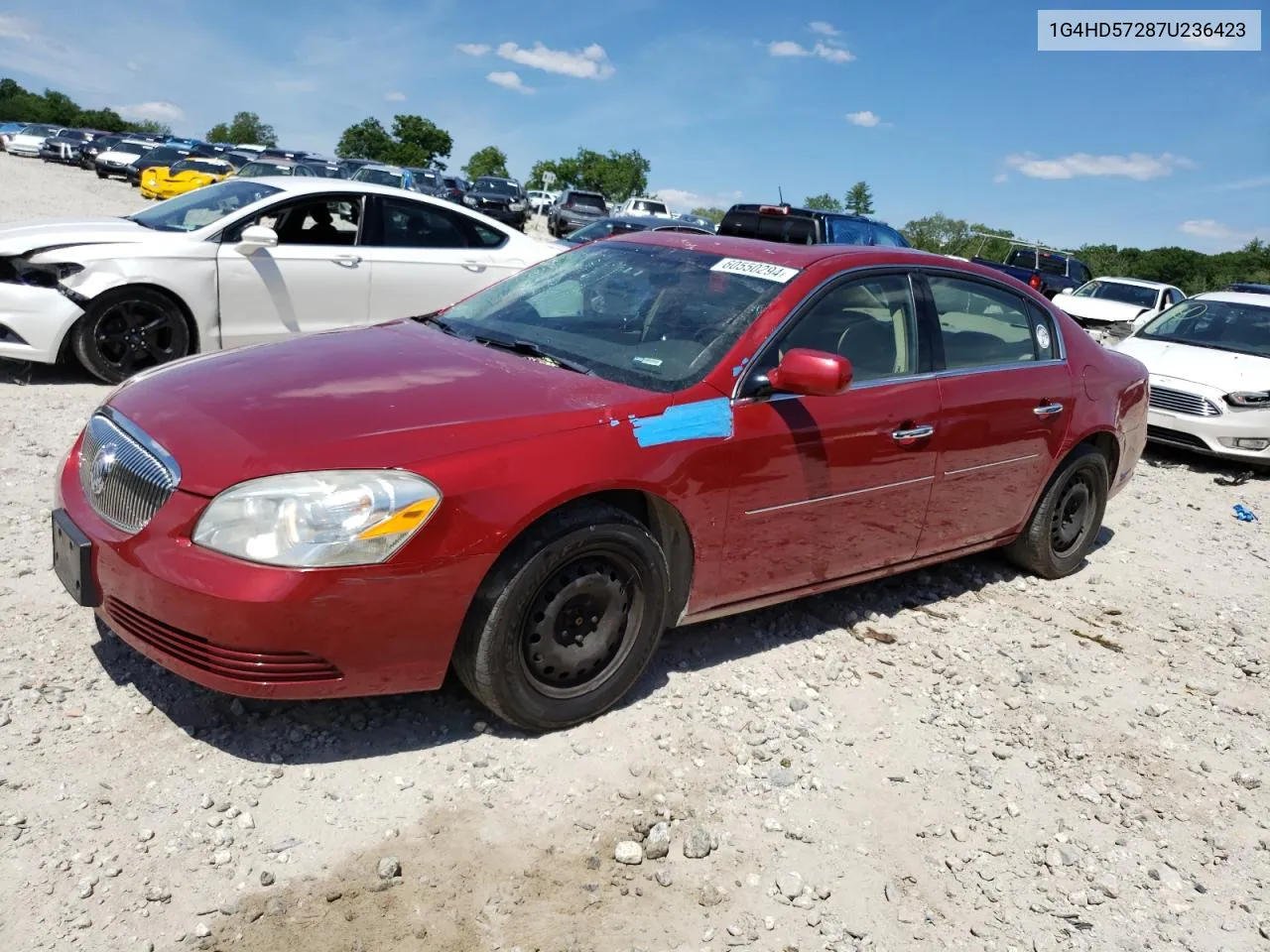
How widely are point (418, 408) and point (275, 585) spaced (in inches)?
27.3

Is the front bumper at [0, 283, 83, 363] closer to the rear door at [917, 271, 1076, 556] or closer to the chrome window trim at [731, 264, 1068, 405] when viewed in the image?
the chrome window trim at [731, 264, 1068, 405]

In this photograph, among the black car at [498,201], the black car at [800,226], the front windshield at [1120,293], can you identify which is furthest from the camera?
the black car at [498,201]

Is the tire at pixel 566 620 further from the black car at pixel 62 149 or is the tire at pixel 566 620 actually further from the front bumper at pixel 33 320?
the black car at pixel 62 149

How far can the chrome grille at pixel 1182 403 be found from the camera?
855cm

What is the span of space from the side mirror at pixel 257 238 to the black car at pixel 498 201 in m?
25.1

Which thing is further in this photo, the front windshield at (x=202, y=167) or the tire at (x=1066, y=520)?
the front windshield at (x=202, y=167)

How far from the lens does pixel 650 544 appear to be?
328cm

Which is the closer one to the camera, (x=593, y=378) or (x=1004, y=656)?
(x=593, y=378)

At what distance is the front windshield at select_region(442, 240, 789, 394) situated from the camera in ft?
11.7

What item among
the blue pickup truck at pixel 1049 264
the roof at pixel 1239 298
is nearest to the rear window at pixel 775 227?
the roof at pixel 1239 298

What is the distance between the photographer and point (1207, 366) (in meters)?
8.98

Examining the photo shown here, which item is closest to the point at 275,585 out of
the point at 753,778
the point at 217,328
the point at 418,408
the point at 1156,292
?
the point at 418,408

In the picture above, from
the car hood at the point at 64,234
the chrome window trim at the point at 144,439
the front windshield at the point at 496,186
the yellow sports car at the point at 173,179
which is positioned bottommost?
the chrome window trim at the point at 144,439

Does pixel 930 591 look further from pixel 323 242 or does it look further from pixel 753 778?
pixel 323 242
